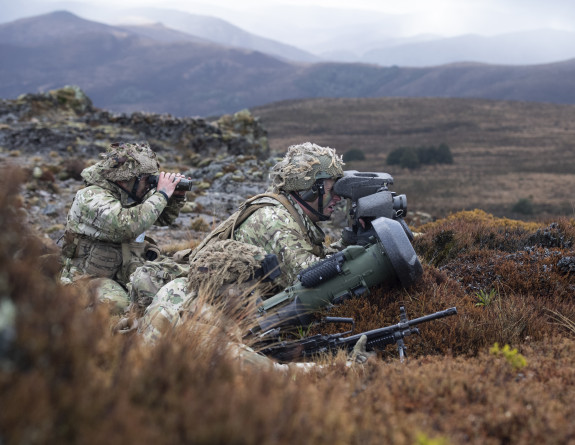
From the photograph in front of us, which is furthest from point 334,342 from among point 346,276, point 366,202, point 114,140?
point 114,140

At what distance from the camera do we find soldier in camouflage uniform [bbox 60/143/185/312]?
4898 mm

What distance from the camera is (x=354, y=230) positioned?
4.52 metres

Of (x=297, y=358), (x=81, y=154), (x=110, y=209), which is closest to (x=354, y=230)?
(x=297, y=358)

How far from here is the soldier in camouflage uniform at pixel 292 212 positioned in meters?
4.23

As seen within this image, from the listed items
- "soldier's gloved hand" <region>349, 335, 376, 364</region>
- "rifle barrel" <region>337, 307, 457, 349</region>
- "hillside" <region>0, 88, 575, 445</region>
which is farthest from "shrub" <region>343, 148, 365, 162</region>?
"soldier's gloved hand" <region>349, 335, 376, 364</region>

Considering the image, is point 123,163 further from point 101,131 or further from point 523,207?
point 523,207

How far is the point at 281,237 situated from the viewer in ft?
13.9

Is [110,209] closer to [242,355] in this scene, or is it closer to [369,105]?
[242,355]

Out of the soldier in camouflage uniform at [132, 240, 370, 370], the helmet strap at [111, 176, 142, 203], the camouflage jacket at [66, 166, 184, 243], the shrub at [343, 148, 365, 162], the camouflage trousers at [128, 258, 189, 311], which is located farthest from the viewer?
the shrub at [343, 148, 365, 162]

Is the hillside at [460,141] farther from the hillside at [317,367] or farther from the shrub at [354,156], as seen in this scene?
the hillside at [317,367]

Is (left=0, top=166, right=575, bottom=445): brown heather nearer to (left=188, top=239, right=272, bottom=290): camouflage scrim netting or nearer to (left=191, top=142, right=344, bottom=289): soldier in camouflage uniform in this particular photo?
(left=188, top=239, right=272, bottom=290): camouflage scrim netting

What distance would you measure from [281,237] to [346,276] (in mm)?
687

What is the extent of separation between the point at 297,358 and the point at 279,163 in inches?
76.8

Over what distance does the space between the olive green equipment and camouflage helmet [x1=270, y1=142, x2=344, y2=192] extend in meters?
0.88
